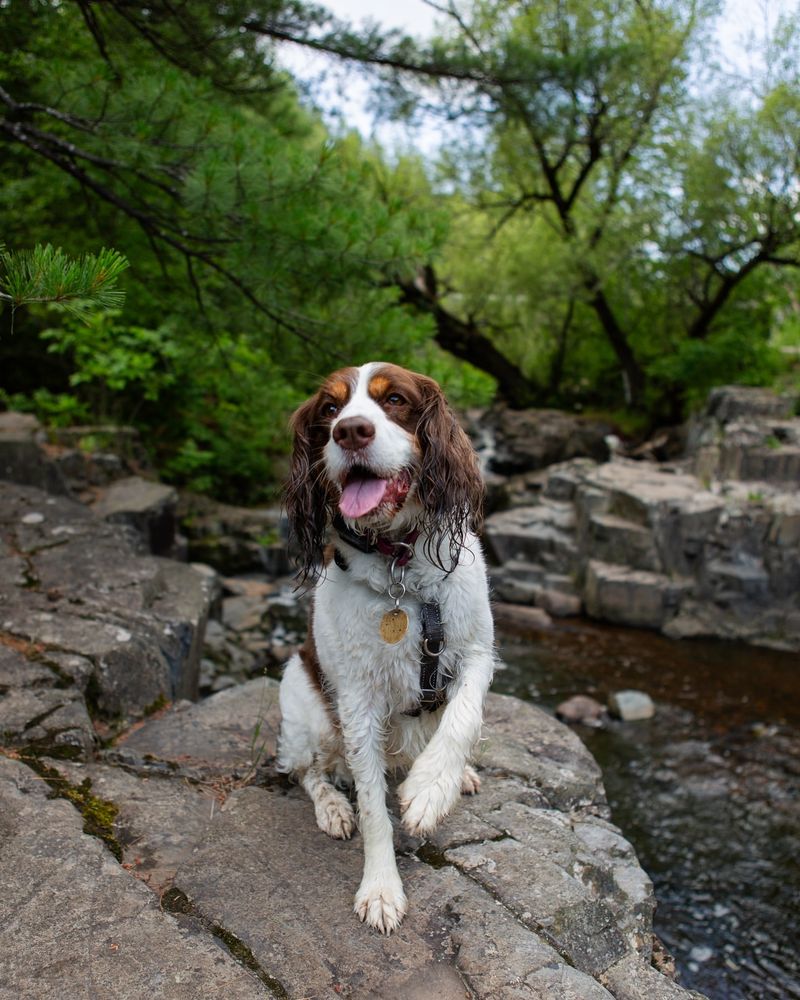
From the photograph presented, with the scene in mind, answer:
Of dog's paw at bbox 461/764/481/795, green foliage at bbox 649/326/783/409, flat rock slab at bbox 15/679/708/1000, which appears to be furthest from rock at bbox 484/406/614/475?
dog's paw at bbox 461/764/481/795

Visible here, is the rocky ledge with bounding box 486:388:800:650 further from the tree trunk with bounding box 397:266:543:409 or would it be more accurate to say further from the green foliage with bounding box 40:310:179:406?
the tree trunk with bounding box 397:266:543:409

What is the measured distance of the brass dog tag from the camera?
237cm

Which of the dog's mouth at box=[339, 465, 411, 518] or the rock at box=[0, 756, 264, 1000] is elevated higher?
the dog's mouth at box=[339, 465, 411, 518]

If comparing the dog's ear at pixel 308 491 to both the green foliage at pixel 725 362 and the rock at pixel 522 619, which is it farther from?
the green foliage at pixel 725 362

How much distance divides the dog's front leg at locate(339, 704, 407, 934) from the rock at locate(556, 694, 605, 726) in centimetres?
415

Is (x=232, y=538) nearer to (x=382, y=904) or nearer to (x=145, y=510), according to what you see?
(x=145, y=510)

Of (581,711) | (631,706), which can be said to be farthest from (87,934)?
(631,706)

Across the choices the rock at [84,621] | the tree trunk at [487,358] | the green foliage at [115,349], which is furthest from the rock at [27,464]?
the tree trunk at [487,358]

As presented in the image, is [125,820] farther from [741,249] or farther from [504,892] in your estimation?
[741,249]

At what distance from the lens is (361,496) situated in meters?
2.25

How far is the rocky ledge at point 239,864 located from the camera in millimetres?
2012

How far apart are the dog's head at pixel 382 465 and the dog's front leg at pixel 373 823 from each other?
53cm

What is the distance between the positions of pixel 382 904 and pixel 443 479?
126 centimetres

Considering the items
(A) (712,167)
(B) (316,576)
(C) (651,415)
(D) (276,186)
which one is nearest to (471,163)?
(A) (712,167)
